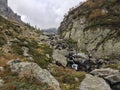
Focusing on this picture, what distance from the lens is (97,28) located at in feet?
174

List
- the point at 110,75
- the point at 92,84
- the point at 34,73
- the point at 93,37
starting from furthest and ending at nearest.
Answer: the point at 93,37 → the point at 110,75 → the point at 92,84 → the point at 34,73

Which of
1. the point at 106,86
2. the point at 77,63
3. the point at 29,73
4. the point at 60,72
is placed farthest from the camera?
the point at 77,63

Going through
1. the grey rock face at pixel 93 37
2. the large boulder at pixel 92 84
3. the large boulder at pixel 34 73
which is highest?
the grey rock face at pixel 93 37

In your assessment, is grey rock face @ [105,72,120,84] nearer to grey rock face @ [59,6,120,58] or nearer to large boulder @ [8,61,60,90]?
large boulder @ [8,61,60,90]

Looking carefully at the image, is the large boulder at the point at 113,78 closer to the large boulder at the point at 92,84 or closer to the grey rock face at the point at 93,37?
the large boulder at the point at 92,84

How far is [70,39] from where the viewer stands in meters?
59.5

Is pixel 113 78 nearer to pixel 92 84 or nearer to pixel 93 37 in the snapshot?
Answer: pixel 92 84

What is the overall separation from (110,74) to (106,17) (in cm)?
2983

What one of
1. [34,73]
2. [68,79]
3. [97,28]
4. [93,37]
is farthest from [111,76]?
[97,28]

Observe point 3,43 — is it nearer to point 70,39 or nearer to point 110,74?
point 110,74

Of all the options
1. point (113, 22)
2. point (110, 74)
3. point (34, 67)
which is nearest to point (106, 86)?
point (110, 74)

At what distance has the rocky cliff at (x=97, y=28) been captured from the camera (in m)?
48.1

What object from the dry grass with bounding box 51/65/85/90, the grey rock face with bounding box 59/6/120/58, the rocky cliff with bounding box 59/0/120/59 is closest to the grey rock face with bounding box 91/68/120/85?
the dry grass with bounding box 51/65/85/90

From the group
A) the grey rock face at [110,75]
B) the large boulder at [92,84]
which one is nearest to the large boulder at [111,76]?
the grey rock face at [110,75]
